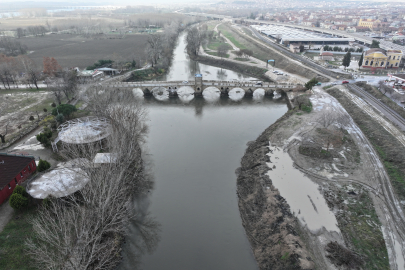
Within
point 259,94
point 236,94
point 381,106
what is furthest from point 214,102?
point 381,106

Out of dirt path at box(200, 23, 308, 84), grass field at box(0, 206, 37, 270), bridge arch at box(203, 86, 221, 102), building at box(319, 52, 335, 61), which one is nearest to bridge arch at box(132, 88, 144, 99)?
bridge arch at box(203, 86, 221, 102)

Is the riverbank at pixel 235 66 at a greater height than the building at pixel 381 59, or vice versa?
the building at pixel 381 59

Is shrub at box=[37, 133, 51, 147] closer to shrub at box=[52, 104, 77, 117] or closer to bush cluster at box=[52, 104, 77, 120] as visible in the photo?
bush cluster at box=[52, 104, 77, 120]

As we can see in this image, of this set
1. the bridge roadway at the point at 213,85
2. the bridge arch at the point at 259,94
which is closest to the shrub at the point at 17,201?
the bridge roadway at the point at 213,85

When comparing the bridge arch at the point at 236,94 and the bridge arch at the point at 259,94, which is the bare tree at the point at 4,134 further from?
the bridge arch at the point at 259,94

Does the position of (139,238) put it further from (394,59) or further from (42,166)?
(394,59)

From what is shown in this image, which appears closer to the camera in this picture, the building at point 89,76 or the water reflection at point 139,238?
the water reflection at point 139,238
